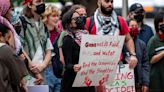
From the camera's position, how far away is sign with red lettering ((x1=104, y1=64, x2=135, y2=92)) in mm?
10406

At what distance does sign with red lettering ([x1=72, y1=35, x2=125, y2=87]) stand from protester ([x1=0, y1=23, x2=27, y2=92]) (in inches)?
63.0

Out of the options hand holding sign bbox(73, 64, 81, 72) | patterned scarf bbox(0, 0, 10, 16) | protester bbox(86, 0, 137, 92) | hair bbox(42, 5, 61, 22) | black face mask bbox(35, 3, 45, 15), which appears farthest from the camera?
hair bbox(42, 5, 61, 22)

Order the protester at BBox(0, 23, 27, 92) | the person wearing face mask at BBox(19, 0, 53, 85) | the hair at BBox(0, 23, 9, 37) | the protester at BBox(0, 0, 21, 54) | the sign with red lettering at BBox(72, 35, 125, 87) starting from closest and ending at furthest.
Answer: the protester at BBox(0, 23, 27, 92) < the hair at BBox(0, 23, 9, 37) < the protester at BBox(0, 0, 21, 54) < the sign with red lettering at BBox(72, 35, 125, 87) < the person wearing face mask at BBox(19, 0, 53, 85)

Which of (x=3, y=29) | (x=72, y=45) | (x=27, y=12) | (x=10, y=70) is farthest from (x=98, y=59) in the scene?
(x=10, y=70)

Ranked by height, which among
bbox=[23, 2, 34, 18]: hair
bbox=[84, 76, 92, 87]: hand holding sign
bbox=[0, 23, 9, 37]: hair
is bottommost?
bbox=[84, 76, 92, 87]: hand holding sign

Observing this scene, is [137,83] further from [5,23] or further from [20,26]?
[5,23]

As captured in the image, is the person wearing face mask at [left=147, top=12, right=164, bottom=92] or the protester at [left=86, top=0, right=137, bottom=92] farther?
the person wearing face mask at [left=147, top=12, right=164, bottom=92]

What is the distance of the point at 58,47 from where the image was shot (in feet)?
33.9

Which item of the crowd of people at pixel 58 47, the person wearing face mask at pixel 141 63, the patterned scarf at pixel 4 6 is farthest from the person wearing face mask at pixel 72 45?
the person wearing face mask at pixel 141 63

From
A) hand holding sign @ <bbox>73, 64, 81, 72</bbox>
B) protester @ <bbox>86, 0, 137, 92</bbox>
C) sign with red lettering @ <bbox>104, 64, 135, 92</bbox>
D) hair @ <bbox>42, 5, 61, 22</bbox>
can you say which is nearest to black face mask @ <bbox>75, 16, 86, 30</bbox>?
hand holding sign @ <bbox>73, 64, 81, 72</bbox>

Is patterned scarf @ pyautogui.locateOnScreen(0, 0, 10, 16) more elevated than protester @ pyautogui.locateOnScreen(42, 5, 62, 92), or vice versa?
patterned scarf @ pyautogui.locateOnScreen(0, 0, 10, 16)

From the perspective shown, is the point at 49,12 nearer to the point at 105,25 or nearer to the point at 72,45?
the point at 105,25

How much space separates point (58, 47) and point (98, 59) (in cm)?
94

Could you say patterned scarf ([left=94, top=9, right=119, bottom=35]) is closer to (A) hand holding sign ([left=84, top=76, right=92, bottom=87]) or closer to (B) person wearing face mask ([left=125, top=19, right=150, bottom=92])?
(A) hand holding sign ([left=84, top=76, right=92, bottom=87])
